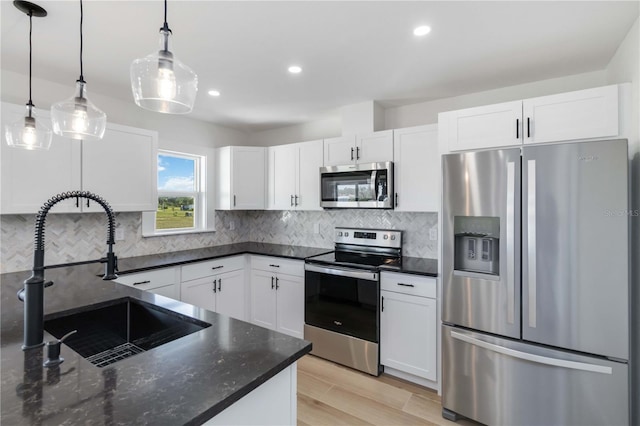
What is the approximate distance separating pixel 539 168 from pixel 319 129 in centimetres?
258

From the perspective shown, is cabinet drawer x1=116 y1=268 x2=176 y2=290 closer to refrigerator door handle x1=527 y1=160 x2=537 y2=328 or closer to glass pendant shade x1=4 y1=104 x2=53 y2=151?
glass pendant shade x1=4 y1=104 x2=53 y2=151

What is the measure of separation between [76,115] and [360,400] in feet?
8.53

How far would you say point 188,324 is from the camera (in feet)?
4.67

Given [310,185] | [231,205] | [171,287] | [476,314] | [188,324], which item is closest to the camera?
[188,324]

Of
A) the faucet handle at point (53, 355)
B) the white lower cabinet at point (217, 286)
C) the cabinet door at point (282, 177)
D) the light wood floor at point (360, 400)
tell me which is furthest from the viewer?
the cabinet door at point (282, 177)

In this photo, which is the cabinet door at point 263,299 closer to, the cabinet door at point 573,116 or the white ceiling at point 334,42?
the white ceiling at point 334,42

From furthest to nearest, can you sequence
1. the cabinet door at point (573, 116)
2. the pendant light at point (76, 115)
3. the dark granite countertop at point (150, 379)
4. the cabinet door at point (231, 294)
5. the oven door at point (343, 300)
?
the cabinet door at point (231, 294) < the oven door at point (343, 300) < the cabinet door at point (573, 116) < the pendant light at point (76, 115) < the dark granite countertop at point (150, 379)

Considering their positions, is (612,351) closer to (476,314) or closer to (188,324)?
(476,314)

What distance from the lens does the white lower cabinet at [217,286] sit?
3.06 metres

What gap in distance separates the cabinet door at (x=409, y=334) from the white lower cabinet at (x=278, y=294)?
95 cm

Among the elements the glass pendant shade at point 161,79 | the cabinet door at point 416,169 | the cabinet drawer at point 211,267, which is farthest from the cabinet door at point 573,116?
the cabinet drawer at point 211,267

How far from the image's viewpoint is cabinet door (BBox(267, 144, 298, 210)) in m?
3.68

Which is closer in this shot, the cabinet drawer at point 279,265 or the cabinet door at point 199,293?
the cabinet door at point 199,293

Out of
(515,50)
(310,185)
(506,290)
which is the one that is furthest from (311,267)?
(515,50)
